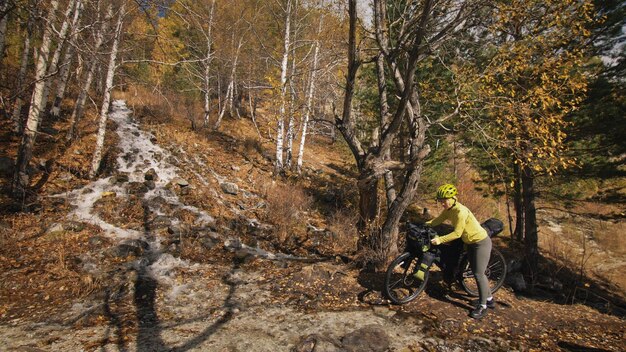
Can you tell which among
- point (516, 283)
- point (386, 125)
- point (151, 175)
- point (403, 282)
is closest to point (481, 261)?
point (403, 282)

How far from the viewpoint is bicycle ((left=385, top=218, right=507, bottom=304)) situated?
526 cm

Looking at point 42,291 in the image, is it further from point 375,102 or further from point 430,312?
point 375,102

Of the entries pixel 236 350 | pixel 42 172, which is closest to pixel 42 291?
pixel 236 350

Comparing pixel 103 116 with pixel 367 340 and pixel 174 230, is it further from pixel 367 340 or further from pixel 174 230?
pixel 367 340

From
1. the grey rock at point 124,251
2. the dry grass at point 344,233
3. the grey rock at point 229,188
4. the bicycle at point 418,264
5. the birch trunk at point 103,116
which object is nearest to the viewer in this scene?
the bicycle at point 418,264

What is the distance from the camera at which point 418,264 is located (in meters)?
5.34

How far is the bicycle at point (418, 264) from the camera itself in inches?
207

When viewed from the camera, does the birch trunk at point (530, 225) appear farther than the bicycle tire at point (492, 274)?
Yes

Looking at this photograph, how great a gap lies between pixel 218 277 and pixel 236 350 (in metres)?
2.66

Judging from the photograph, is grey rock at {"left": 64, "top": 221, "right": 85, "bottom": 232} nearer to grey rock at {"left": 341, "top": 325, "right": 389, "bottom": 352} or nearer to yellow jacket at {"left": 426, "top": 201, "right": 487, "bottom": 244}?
grey rock at {"left": 341, "top": 325, "right": 389, "bottom": 352}

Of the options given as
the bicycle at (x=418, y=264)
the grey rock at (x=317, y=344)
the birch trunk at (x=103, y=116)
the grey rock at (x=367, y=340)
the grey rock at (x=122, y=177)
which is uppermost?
the birch trunk at (x=103, y=116)

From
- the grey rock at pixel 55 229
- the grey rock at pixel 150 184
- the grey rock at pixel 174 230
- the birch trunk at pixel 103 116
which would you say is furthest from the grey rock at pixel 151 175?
the grey rock at pixel 55 229

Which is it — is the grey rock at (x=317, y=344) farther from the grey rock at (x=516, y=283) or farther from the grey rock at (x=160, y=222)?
the grey rock at (x=160, y=222)

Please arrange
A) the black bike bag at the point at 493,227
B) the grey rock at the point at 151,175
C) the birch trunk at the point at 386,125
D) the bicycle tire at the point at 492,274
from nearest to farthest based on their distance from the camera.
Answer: the black bike bag at the point at 493,227 → the bicycle tire at the point at 492,274 → the birch trunk at the point at 386,125 → the grey rock at the point at 151,175
